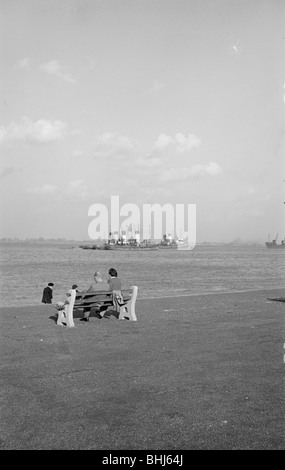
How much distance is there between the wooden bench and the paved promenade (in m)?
0.51

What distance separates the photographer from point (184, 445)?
4.41m

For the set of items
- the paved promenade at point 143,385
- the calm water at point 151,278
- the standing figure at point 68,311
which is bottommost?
the calm water at point 151,278

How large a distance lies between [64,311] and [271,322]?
4.93 m

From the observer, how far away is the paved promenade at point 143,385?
15.1ft

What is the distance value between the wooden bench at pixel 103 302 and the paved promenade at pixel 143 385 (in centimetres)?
51

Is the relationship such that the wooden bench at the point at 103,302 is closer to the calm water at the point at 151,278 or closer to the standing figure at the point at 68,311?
the standing figure at the point at 68,311

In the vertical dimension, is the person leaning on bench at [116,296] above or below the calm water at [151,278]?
above

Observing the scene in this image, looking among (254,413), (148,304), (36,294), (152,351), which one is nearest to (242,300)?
(148,304)

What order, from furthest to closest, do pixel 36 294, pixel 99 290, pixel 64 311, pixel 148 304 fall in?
pixel 36 294 < pixel 148 304 < pixel 99 290 < pixel 64 311

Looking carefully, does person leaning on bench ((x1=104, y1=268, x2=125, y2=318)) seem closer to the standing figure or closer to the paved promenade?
the paved promenade

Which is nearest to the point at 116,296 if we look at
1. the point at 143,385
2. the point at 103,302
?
the point at 103,302

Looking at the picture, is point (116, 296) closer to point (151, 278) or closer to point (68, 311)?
point (68, 311)

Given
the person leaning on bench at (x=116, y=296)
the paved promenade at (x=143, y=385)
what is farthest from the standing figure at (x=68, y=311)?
the person leaning on bench at (x=116, y=296)
